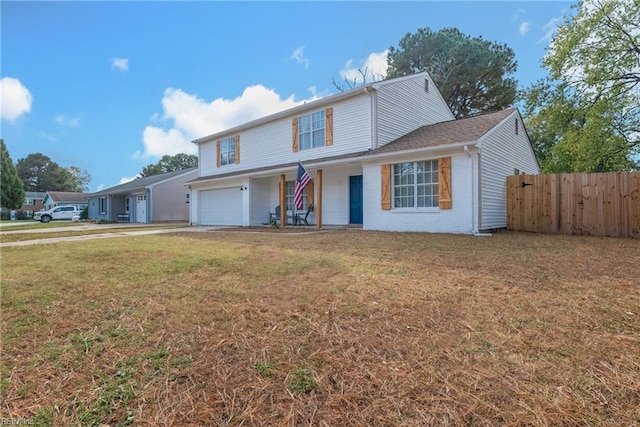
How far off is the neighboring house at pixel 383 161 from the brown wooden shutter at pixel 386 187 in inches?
1.3

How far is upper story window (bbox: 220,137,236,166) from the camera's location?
680 inches

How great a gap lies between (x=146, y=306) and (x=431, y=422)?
8.89 feet

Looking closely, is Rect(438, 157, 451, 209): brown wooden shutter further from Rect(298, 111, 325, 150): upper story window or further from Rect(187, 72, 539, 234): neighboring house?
Rect(298, 111, 325, 150): upper story window

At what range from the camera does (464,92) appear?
2234 cm

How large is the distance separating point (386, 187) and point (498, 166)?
12.5ft

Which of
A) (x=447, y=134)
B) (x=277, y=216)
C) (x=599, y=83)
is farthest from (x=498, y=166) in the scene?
(x=277, y=216)

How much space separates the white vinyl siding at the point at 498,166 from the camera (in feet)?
33.3

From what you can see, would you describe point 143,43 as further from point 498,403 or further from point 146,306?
point 498,403

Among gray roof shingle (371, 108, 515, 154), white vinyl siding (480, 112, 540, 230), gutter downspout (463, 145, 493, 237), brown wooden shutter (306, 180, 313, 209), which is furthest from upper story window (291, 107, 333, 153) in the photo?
white vinyl siding (480, 112, 540, 230)

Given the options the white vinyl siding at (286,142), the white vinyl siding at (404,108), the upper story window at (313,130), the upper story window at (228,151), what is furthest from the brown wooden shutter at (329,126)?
the upper story window at (228,151)

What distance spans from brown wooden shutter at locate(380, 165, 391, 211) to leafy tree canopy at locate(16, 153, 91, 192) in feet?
227

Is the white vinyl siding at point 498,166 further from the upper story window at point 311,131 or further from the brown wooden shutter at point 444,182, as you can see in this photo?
the upper story window at point 311,131

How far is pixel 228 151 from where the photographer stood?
17.6 meters

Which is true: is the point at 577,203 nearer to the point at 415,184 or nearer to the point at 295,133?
the point at 415,184
